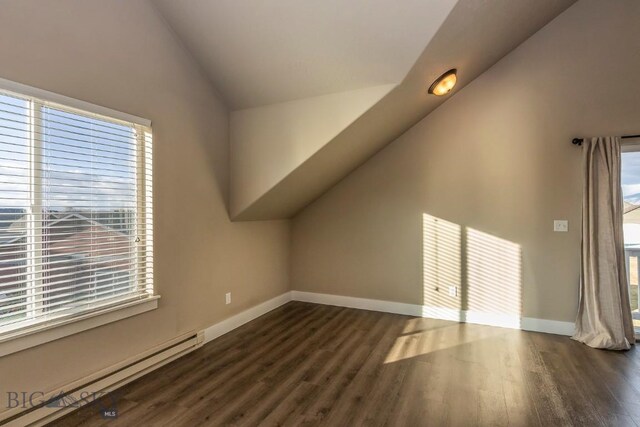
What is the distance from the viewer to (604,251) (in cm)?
303

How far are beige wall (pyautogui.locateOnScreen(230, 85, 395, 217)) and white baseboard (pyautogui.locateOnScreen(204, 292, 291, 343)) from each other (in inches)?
43.4

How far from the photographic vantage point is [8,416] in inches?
68.5

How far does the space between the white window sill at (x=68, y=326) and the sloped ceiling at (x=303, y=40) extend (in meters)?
2.03

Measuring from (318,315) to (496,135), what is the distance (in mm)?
2797

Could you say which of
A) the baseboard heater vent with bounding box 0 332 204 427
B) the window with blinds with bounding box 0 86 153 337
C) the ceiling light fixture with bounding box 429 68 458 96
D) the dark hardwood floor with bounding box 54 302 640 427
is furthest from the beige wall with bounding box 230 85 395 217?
→ the dark hardwood floor with bounding box 54 302 640 427

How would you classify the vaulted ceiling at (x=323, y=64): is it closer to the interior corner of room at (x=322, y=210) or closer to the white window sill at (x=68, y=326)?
the interior corner of room at (x=322, y=210)

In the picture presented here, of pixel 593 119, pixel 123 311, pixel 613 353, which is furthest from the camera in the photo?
pixel 593 119

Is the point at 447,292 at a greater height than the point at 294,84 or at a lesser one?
lesser

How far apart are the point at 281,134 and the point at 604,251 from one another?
10.4 feet

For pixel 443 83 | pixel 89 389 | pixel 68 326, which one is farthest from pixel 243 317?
pixel 443 83

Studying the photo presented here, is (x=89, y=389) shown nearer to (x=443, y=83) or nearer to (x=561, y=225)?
(x=443, y=83)

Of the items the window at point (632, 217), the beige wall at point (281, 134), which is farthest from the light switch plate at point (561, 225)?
the beige wall at point (281, 134)

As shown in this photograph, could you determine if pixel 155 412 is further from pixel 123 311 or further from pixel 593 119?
pixel 593 119

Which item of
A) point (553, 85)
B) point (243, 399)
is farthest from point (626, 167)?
point (243, 399)
